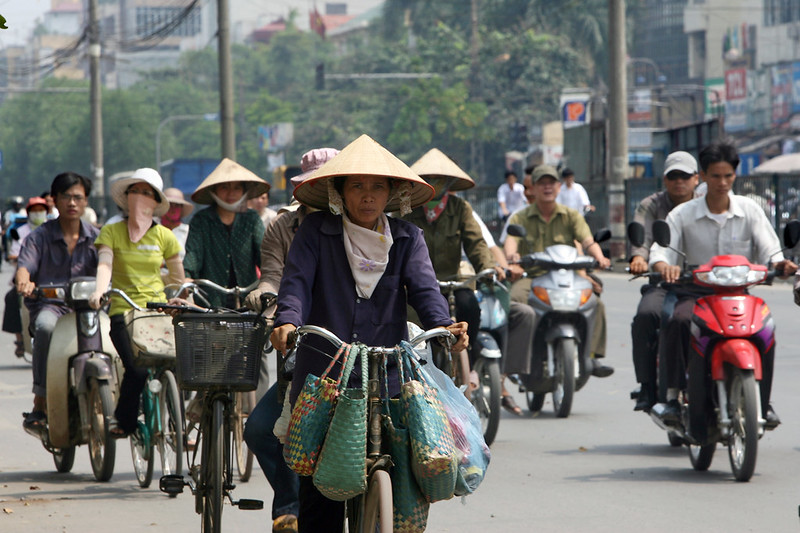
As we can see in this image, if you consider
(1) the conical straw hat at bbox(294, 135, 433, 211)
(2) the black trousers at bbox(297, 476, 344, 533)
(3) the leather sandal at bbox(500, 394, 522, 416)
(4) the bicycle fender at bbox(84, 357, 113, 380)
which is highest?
(1) the conical straw hat at bbox(294, 135, 433, 211)

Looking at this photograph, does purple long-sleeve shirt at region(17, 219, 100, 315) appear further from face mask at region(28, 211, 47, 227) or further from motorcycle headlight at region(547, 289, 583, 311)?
face mask at region(28, 211, 47, 227)

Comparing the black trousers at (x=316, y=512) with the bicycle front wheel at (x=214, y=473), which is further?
the bicycle front wheel at (x=214, y=473)

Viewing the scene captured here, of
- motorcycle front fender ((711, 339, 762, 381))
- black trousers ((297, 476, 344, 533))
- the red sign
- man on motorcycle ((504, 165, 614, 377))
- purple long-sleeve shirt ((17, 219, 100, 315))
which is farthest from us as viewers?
the red sign

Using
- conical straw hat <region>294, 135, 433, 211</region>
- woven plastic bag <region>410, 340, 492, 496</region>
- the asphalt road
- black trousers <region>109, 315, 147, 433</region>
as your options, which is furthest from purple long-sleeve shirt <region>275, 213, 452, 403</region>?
black trousers <region>109, 315, 147, 433</region>

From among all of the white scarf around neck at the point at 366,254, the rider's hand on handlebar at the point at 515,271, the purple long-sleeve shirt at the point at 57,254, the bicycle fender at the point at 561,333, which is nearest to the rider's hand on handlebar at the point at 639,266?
the rider's hand on handlebar at the point at 515,271

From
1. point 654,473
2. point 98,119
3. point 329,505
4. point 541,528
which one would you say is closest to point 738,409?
point 654,473

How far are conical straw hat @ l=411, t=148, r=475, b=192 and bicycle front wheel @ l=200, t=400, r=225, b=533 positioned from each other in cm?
290

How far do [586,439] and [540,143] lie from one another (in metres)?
56.5

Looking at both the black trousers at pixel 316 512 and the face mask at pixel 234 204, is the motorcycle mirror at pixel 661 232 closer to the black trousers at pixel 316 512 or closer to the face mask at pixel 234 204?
the face mask at pixel 234 204

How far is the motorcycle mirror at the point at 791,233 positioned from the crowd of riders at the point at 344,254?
0.70 ft

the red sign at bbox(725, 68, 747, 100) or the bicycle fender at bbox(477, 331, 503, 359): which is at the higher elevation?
the red sign at bbox(725, 68, 747, 100)

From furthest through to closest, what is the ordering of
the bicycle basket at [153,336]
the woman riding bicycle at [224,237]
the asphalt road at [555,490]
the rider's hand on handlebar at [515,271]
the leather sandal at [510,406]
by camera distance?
the leather sandal at [510,406]
the rider's hand on handlebar at [515,271]
the woman riding bicycle at [224,237]
the bicycle basket at [153,336]
the asphalt road at [555,490]

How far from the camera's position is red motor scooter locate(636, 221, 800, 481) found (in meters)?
7.15

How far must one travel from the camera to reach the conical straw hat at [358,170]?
461 cm
